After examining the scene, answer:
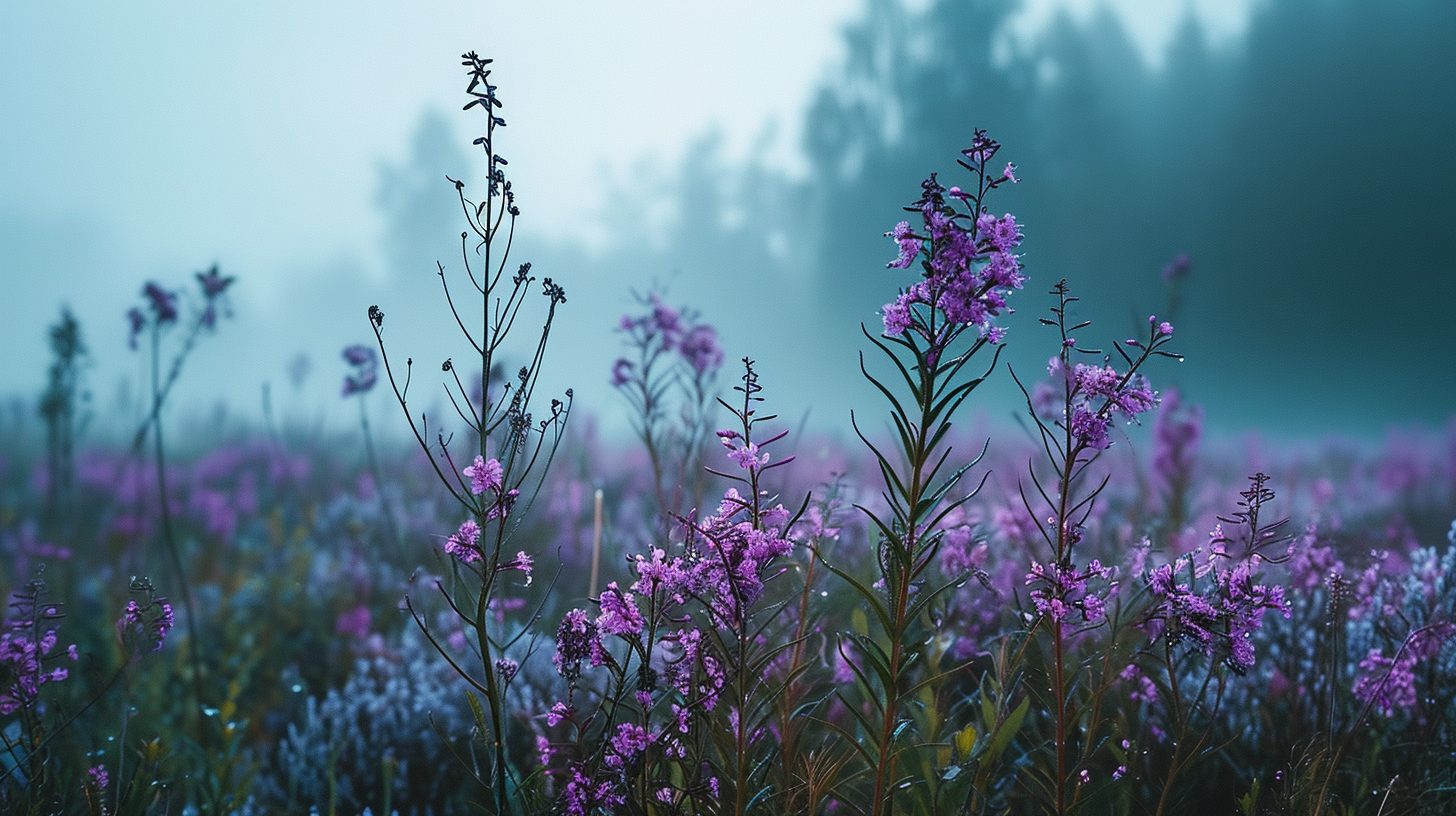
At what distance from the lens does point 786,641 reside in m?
2.68

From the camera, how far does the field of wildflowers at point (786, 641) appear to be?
1766 mm

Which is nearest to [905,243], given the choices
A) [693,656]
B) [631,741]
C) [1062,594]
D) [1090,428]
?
[1090,428]

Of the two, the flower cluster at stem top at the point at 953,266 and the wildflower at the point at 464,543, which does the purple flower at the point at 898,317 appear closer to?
the flower cluster at stem top at the point at 953,266

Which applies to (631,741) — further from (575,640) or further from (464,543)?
(464,543)

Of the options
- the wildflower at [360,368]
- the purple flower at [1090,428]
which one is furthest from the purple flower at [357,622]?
the purple flower at [1090,428]

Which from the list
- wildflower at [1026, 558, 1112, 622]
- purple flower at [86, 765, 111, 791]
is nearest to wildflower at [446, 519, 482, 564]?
wildflower at [1026, 558, 1112, 622]

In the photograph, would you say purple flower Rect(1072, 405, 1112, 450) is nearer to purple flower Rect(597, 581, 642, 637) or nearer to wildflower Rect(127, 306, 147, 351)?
purple flower Rect(597, 581, 642, 637)

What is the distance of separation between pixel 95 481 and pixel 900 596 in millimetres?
10597

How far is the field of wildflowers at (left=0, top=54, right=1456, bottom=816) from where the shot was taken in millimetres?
1766

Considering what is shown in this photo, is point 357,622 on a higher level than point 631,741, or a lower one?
higher

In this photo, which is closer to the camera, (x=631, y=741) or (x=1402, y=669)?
(x=631, y=741)

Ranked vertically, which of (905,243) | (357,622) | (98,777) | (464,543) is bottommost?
(98,777)

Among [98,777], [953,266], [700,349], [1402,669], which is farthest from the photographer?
[700,349]

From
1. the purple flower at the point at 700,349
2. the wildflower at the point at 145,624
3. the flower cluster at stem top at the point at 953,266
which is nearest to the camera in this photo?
the flower cluster at stem top at the point at 953,266
